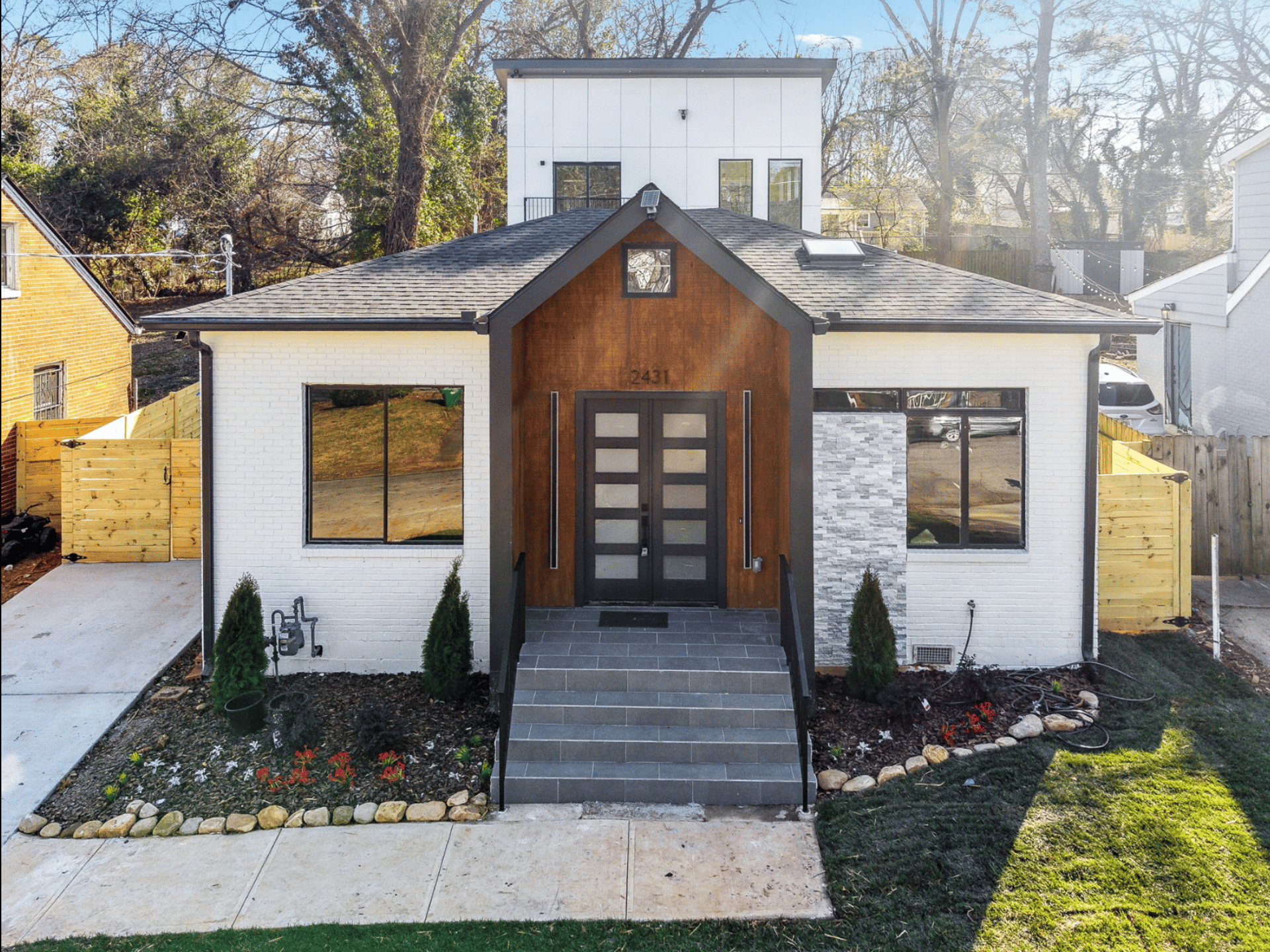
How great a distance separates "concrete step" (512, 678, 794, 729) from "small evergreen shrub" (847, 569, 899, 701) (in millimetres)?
1054

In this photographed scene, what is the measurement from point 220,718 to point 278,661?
1021 mm

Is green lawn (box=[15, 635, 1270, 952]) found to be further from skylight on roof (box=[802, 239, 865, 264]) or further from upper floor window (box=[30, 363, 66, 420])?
upper floor window (box=[30, 363, 66, 420])

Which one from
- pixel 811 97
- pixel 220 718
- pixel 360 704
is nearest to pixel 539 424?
pixel 360 704

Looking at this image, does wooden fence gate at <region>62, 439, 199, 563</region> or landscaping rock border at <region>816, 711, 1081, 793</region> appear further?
wooden fence gate at <region>62, 439, 199, 563</region>

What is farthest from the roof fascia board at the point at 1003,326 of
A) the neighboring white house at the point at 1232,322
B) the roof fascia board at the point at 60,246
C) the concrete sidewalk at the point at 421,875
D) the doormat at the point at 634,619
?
the roof fascia board at the point at 60,246

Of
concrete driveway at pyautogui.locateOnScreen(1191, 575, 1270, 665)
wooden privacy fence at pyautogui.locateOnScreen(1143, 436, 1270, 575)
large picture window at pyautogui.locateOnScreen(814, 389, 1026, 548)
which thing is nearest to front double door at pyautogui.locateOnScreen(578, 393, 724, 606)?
large picture window at pyautogui.locateOnScreen(814, 389, 1026, 548)

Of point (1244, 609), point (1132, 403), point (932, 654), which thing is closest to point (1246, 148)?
point (1132, 403)

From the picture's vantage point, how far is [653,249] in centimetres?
Result: 967

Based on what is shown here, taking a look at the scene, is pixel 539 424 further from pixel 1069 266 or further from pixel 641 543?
pixel 1069 266

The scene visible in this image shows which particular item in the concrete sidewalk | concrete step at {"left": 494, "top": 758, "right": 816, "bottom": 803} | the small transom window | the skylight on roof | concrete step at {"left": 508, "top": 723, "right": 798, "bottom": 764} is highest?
the skylight on roof

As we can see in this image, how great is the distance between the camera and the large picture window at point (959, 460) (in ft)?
32.3

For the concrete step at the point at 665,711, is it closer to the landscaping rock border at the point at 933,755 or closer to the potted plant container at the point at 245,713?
the landscaping rock border at the point at 933,755

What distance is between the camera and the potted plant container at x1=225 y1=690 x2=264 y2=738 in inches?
337

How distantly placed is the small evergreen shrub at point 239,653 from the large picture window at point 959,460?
235 inches
